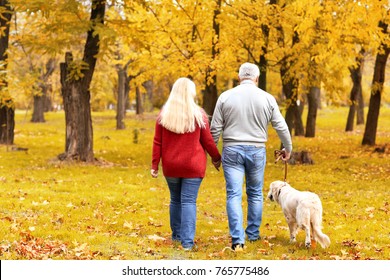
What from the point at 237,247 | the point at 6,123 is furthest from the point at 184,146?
the point at 6,123

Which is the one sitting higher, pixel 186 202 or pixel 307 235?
pixel 186 202

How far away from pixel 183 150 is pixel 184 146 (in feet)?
0.17

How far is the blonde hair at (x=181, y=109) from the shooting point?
7223 mm

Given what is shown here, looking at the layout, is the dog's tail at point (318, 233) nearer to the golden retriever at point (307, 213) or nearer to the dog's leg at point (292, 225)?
the golden retriever at point (307, 213)

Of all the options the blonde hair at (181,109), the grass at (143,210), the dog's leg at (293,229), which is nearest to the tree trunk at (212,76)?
the grass at (143,210)

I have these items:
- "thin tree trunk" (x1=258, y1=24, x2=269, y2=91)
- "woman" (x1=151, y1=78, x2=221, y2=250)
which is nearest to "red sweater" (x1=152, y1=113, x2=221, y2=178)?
"woman" (x1=151, y1=78, x2=221, y2=250)

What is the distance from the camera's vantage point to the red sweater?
291 inches

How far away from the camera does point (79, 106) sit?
18234 millimetres

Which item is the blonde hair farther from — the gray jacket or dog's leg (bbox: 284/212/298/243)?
dog's leg (bbox: 284/212/298/243)

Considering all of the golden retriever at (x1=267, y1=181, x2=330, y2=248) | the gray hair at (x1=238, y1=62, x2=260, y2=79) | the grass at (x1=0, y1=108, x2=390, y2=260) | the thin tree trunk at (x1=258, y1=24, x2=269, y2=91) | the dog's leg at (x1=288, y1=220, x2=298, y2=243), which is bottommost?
the grass at (x1=0, y1=108, x2=390, y2=260)

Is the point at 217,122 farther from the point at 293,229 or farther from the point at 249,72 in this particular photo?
the point at 293,229

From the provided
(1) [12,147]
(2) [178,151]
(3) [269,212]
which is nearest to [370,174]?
(3) [269,212]

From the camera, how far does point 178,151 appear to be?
24.3ft

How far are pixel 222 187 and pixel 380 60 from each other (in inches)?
427
